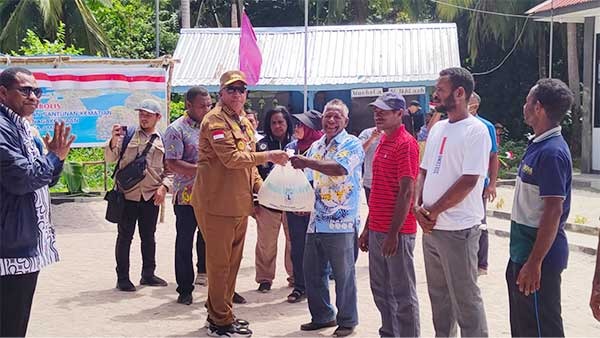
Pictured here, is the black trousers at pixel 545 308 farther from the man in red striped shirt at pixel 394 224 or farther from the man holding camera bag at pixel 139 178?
the man holding camera bag at pixel 139 178

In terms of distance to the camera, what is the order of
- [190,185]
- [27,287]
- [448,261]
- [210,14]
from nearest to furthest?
[27,287] < [448,261] < [190,185] < [210,14]

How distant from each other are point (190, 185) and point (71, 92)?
490 centimetres

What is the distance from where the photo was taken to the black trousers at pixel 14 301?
4.10 meters

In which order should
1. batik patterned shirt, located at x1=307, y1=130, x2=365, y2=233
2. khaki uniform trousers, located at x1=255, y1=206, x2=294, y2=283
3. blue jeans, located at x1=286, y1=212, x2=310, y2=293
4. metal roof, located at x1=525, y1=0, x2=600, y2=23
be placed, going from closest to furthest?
batik patterned shirt, located at x1=307, y1=130, x2=365, y2=233
blue jeans, located at x1=286, y1=212, x2=310, y2=293
khaki uniform trousers, located at x1=255, y1=206, x2=294, y2=283
metal roof, located at x1=525, y1=0, x2=600, y2=23

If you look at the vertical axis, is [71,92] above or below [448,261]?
above

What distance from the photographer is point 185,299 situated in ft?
22.7

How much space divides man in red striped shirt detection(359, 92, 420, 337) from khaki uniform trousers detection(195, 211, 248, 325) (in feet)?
3.39

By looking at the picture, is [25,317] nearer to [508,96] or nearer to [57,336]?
[57,336]

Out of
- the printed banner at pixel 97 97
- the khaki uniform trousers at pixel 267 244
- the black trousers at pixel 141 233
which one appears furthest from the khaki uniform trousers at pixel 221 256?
the printed banner at pixel 97 97

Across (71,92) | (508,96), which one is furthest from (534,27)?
(71,92)

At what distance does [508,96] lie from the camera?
2722 centimetres

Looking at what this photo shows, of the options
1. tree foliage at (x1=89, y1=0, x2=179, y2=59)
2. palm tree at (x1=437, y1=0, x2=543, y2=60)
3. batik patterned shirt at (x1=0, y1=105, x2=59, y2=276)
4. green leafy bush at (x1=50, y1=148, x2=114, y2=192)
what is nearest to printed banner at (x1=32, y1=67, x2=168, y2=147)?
green leafy bush at (x1=50, y1=148, x2=114, y2=192)

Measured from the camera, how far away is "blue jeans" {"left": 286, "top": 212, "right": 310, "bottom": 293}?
702 cm

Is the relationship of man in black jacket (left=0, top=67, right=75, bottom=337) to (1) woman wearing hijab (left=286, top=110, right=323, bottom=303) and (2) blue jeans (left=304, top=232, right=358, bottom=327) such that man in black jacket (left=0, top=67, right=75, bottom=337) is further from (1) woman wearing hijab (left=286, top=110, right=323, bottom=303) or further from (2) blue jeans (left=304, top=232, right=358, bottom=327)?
(1) woman wearing hijab (left=286, top=110, right=323, bottom=303)
